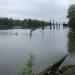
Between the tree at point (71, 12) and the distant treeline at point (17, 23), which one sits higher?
the tree at point (71, 12)

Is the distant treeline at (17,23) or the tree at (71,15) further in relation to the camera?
the distant treeline at (17,23)

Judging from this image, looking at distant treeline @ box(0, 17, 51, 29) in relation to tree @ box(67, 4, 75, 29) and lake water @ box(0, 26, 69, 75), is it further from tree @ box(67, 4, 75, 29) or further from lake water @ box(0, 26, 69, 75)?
lake water @ box(0, 26, 69, 75)

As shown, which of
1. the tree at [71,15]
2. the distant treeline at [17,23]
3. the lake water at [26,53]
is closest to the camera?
the lake water at [26,53]

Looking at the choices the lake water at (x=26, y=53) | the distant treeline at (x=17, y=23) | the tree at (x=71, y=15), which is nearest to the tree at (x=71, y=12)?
the tree at (x=71, y=15)

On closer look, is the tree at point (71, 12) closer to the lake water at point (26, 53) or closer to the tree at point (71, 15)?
the tree at point (71, 15)

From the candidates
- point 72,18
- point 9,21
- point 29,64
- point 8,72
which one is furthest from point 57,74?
point 9,21

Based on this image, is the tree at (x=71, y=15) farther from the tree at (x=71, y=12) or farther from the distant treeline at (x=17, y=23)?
the distant treeline at (x=17, y=23)

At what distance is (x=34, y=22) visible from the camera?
18300cm

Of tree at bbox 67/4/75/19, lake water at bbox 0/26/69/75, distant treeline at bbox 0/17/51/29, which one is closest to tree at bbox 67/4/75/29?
tree at bbox 67/4/75/19

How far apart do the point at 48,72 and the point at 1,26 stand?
6557 inches

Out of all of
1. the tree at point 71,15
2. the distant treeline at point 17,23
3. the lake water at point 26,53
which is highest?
the tree at point 71,15

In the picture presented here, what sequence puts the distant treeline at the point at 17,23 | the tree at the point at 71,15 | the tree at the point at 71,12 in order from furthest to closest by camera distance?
the distant treeline at the point at 17,23 < the tree at the point at 71,15 < the tree at the point at 71,12

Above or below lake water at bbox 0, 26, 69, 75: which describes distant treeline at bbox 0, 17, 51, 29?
below

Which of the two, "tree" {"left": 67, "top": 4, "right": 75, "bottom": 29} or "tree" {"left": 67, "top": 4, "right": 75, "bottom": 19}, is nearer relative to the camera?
"tree" {"left": 67, "top": 4, "right": 75, "bottom": 19}
